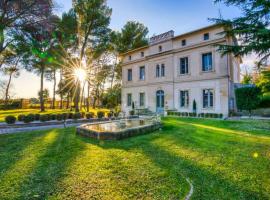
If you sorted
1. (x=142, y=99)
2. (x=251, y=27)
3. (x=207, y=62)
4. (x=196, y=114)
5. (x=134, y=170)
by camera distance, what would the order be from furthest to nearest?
(x=142, y=99) → (x=207, y=62) → (x=196, y=114) → (x=251, y=27) → (x=134, y=170)

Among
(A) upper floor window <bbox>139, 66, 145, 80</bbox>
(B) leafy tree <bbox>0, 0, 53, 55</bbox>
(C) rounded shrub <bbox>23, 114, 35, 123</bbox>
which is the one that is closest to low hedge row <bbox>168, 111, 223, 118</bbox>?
(A) upper floor window <bbox>139, 66, 145, 80</bbox>

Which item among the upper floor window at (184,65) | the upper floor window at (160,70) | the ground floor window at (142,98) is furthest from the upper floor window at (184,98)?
the ground floor window at (142,98)

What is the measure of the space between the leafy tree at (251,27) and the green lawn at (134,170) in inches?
106

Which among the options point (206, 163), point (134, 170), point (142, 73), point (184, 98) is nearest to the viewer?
point (134, 170)

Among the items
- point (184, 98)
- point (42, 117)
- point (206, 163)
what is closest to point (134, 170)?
point (206, 163)

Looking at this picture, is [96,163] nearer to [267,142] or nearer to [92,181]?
[92,181]

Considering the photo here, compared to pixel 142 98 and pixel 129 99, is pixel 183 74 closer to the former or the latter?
pixel 142 98

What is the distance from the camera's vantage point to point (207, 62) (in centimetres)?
1667

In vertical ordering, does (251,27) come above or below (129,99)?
above

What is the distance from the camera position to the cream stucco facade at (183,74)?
15.7 metres

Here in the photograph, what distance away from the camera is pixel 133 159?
14.9ft

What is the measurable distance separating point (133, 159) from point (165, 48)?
1695 centimetres

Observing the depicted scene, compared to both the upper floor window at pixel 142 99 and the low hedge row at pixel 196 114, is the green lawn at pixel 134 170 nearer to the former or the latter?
the low hedge row at pixel 196 114

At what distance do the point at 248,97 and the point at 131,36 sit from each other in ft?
71.0
